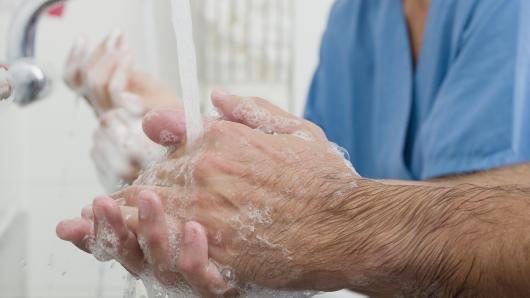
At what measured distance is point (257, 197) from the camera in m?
0.73

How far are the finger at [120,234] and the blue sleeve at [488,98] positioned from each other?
16.6 inches

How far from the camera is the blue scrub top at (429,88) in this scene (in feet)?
3.21

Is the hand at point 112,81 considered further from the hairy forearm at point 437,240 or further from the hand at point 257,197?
the hairy forearm at point 437,240

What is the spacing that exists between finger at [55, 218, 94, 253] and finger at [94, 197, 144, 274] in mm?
35

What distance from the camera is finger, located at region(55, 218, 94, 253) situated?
0.79 meters

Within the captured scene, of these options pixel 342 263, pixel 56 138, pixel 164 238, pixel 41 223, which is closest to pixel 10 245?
pixel 41 223

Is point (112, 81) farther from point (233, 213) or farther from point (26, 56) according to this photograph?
point (233, 213)

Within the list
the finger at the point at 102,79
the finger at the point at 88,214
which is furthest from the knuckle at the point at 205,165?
the finger at the point at 102,79

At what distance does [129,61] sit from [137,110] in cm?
9

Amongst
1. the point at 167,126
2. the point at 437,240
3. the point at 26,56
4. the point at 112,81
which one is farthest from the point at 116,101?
the point at 437,240

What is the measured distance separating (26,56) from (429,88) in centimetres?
54

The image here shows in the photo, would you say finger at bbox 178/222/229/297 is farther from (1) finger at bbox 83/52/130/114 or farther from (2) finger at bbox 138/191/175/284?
(1) finger at bbox 83/52/130/114

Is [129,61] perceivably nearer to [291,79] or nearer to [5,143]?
[5,143]

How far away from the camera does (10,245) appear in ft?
5.07
